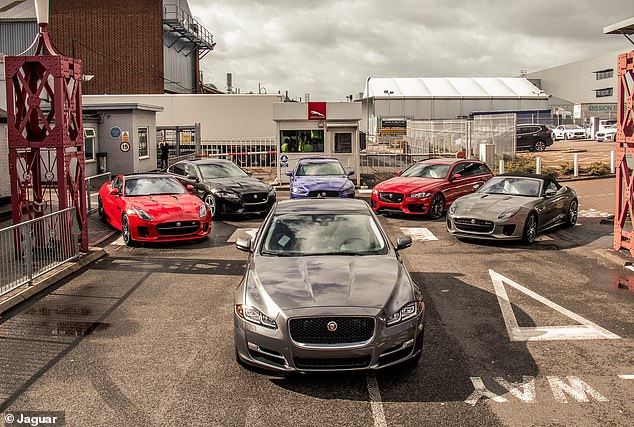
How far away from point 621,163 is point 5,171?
60.7 ft

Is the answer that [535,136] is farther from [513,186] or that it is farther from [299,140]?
[513,186]

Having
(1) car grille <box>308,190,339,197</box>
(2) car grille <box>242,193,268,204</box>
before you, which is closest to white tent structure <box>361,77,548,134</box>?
(1) car grille <box>308,190,339,197</box>

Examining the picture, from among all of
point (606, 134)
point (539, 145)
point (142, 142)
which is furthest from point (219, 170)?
point (606, 134)

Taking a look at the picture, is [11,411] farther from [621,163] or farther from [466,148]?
[466,148]

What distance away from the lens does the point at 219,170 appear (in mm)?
19641

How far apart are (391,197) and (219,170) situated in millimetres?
5158

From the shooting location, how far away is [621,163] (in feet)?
40.8

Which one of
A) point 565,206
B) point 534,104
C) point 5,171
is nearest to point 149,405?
point 565,206

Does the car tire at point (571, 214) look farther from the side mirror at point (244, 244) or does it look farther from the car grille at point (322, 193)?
the side mirror at point (244, 244)

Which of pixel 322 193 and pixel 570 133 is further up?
pixel 570 133

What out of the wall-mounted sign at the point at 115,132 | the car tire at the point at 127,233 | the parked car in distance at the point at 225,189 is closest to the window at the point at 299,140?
the parked car in distance at the point at 225,189

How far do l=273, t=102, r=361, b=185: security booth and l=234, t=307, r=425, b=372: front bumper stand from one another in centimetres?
2096

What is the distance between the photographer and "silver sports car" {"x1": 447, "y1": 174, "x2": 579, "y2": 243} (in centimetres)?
1388

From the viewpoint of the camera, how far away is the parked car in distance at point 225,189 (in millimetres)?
17969
